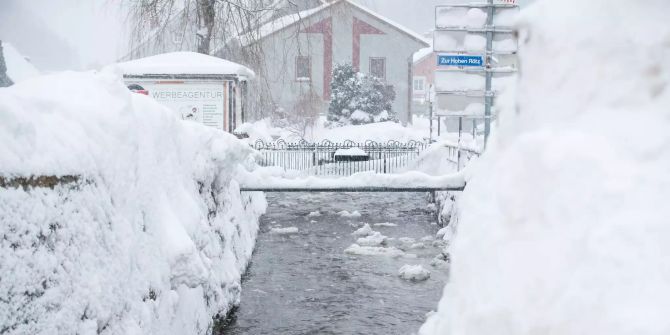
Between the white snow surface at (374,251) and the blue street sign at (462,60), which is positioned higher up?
the blue street sign at (462,60)

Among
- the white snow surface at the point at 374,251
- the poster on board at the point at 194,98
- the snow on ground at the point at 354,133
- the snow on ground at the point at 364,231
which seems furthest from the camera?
the snow on ground at the point at 354,133

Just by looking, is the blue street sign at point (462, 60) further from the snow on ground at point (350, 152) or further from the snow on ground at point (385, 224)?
the snow on ground at point (350, 152)

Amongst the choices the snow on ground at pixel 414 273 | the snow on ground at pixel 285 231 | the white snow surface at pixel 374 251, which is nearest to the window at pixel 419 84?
the snow on ground at pixel 285 231

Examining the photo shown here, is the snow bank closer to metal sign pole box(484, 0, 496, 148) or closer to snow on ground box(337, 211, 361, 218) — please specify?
metal sign pole box(484, 0, 496, 148)

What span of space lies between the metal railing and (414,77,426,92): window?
3924 centimetres

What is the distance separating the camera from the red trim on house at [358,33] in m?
37.1

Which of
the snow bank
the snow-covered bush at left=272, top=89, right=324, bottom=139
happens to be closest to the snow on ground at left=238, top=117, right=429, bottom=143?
the snow-covered bush at left=272, top=89, right=324, bottom=139

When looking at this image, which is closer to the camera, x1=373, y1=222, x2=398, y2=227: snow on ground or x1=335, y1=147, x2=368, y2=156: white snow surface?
x1=373, y1=222, x2=398, y2=227: snow on ground

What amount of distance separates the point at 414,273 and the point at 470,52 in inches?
188

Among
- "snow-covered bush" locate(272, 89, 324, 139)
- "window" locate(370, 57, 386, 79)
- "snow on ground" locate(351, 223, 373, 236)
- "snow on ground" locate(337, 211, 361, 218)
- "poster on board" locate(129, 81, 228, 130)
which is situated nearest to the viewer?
"poster on board" locate(129, 81, 228, 130)

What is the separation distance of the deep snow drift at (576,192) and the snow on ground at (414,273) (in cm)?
558

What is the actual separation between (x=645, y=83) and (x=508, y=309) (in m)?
1.08

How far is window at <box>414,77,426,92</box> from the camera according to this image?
59.1m

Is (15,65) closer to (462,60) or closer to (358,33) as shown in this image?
(358,33)
